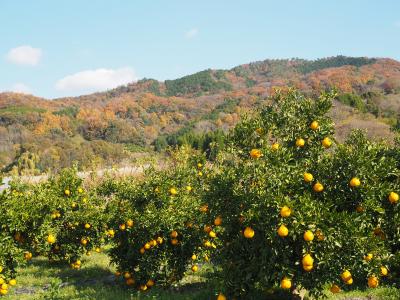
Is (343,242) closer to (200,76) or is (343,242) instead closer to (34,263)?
(34,263)

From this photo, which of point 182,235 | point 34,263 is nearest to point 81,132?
point 34,263

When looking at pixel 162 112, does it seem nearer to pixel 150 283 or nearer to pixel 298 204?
pixel 150 283

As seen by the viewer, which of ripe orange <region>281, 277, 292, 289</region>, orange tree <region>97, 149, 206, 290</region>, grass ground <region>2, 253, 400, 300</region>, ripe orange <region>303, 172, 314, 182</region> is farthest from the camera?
orange tree <region>97, 149, 206, 290</region>

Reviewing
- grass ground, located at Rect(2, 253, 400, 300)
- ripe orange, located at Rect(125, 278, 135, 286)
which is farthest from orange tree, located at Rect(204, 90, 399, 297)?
ripe orange, located at Rect(125, 278, 135, 286)

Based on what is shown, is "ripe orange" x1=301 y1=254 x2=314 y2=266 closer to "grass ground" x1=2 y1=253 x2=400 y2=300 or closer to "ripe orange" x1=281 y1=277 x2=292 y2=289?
"ripe orange" x1=281 y1=277 x2=292 y2=289

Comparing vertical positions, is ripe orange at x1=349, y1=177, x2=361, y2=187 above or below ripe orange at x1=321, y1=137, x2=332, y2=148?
below

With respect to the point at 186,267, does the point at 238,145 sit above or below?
above

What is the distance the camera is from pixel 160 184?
838cm

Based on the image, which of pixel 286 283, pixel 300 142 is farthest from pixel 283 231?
pixel 300 142

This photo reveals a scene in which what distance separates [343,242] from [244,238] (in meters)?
1.30

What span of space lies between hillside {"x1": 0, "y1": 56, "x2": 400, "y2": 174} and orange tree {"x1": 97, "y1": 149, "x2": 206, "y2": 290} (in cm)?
2974

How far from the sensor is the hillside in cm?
5234

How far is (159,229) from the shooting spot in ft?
25.2

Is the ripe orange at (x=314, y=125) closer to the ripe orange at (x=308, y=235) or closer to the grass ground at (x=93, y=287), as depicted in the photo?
the ripe orange at (x=308, y=235)
